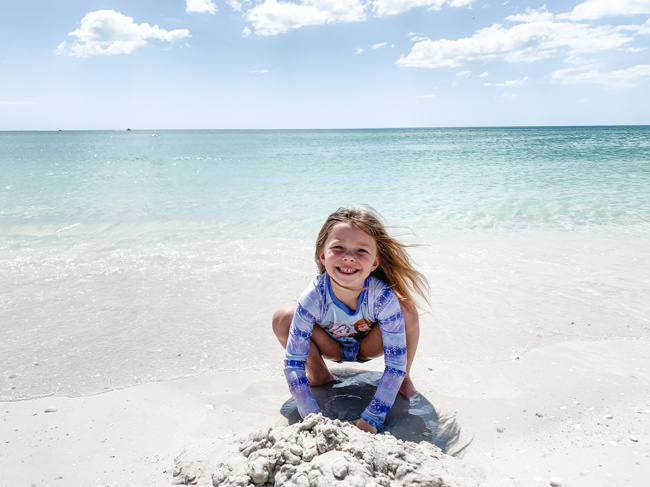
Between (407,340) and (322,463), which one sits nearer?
(322,463)

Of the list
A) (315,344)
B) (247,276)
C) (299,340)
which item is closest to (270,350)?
(315,344)

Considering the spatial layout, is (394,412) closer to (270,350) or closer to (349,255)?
(349,255)

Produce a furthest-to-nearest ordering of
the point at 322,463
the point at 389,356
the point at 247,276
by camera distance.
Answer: the point at 247,276 < the point at 389,356 < the point at 322,463

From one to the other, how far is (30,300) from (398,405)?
124 inches

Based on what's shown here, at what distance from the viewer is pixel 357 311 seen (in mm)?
2334

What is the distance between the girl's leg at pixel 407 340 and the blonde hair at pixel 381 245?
0.09 metres

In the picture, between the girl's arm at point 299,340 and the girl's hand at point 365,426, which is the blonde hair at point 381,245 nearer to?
the girl's arm at point 299,340

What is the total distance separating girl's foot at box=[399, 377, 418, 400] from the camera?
8.34 feet

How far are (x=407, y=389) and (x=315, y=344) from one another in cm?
55

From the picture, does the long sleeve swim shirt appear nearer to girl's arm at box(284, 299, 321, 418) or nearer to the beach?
girl's arm at box(284, 299, 321, 418)

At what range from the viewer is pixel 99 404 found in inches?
98.0

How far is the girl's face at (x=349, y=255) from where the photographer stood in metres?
2.19

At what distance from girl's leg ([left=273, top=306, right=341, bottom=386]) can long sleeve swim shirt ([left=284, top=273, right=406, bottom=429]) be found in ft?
0.28

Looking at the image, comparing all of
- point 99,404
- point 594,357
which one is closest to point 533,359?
point 594,357
